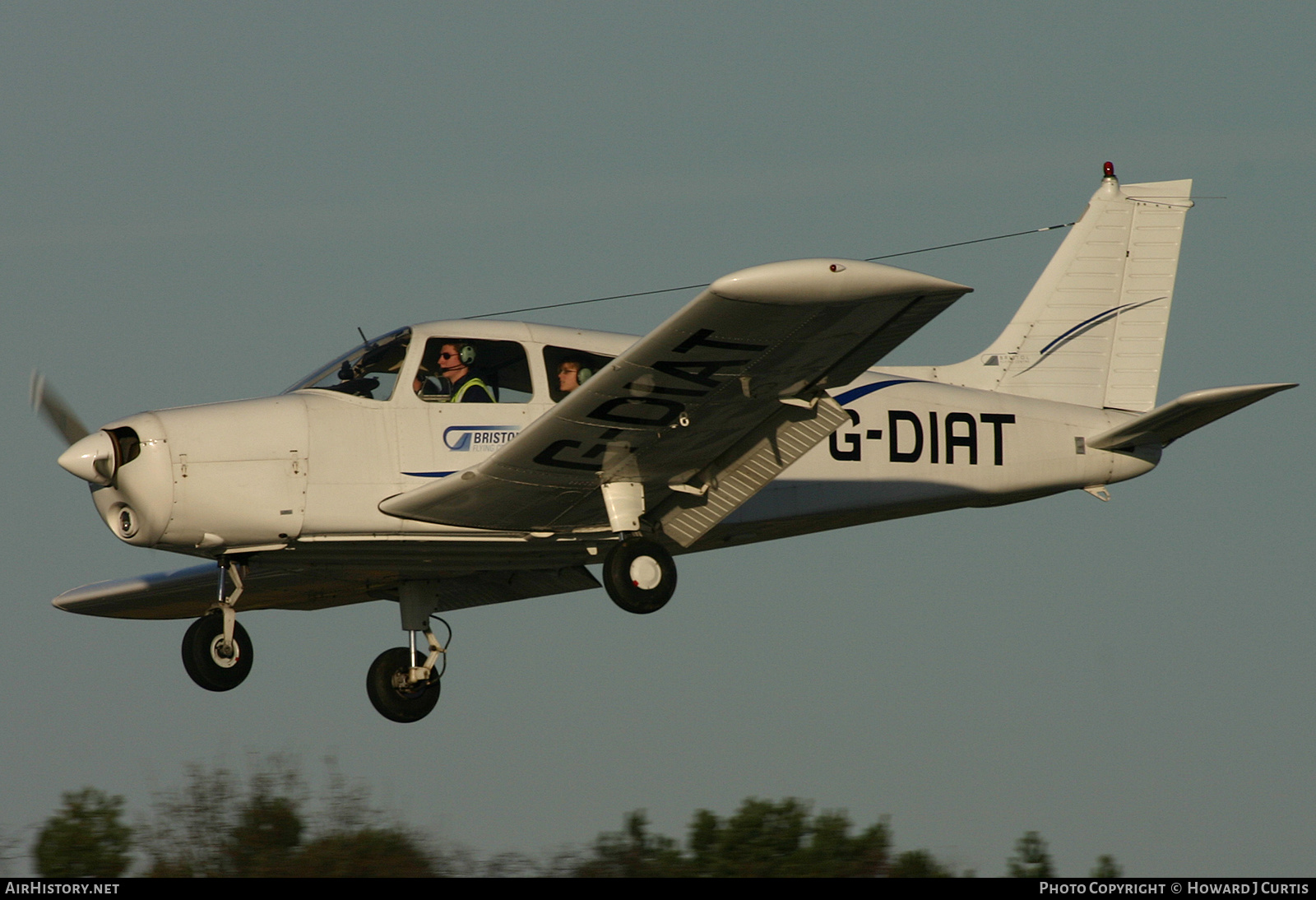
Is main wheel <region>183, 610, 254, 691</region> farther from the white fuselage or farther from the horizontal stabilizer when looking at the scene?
the horizontal stabilizer

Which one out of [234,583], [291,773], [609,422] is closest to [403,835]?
[291,773]

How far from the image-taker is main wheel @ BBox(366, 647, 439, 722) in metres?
13.3

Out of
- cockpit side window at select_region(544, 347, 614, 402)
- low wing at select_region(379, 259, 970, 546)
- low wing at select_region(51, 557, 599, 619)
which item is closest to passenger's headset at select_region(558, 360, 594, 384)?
cockpit side window at select_region(544, 347, 614, 402)

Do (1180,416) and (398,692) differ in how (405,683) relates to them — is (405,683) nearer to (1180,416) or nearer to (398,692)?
(398,692)

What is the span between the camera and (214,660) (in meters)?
11.8

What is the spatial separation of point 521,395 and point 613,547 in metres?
1.22

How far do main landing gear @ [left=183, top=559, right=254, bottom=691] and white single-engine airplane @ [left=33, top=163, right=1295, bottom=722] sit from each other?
17 mm

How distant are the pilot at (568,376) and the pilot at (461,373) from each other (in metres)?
0.54

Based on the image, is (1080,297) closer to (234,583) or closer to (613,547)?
(613,547)

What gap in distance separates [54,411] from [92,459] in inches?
49.8

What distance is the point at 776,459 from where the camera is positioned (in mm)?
11617

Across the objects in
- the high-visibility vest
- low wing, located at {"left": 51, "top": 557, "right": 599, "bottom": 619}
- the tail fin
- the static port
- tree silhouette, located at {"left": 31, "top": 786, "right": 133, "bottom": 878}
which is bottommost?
tree silhouette, located at {"left": 31, "top": 786, "right": 133, "bottom": 878}

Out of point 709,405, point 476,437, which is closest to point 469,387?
point 476,437

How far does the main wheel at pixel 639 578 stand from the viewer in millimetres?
11352
